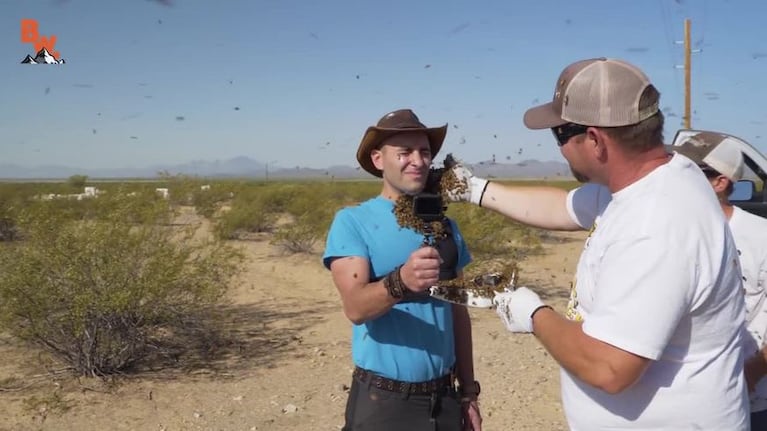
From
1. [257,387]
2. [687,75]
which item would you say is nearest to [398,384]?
[257,387]

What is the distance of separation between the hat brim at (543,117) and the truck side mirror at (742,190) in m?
1.43

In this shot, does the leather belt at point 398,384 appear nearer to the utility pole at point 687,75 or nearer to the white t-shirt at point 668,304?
the white t-shirt at point 668,304

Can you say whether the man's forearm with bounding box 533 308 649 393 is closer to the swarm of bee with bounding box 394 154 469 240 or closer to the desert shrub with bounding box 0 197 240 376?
the swarm of bee with bounding box 394 154 469 240

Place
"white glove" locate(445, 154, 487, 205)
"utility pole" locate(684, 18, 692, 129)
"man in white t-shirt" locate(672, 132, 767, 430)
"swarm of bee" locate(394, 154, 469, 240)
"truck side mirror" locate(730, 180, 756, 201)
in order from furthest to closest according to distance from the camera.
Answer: "utility pole" locate(684, 18, 692, 129)
"truck side mirror" locate(730, 180, 756, 201)
"white glove" locate(445, 154, 487, 205)
"swarm of bee" locate(394, 154, 469, 240)
"man in white t-shirt" locate(672, 132, 767, 430)

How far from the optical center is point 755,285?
7.74ft

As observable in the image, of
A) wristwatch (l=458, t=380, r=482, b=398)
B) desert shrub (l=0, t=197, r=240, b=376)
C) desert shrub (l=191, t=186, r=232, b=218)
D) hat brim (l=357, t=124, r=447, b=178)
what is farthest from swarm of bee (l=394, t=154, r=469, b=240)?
desert shrub (l=191, t=186, r=232, b=218)

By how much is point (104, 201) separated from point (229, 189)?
16731mm

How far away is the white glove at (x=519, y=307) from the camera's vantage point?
170cm

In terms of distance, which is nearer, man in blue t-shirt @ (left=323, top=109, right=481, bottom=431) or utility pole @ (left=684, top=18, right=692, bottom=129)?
man in blue t-shirt @ (left=323, top=109, right=481, bottom=431)

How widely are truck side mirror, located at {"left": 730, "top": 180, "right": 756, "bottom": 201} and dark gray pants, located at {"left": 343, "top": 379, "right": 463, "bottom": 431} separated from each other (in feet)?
5.25

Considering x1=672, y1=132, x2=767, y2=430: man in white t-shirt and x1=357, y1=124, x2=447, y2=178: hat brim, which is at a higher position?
x1=357, y1=124, x2=447, y2=178: hat brim

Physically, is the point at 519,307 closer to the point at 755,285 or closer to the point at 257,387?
the point at 755,285

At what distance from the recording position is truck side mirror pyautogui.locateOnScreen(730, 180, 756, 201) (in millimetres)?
2833

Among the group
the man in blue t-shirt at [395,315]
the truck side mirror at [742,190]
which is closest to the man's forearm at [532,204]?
the man in blue t-shirt at [395,315]
